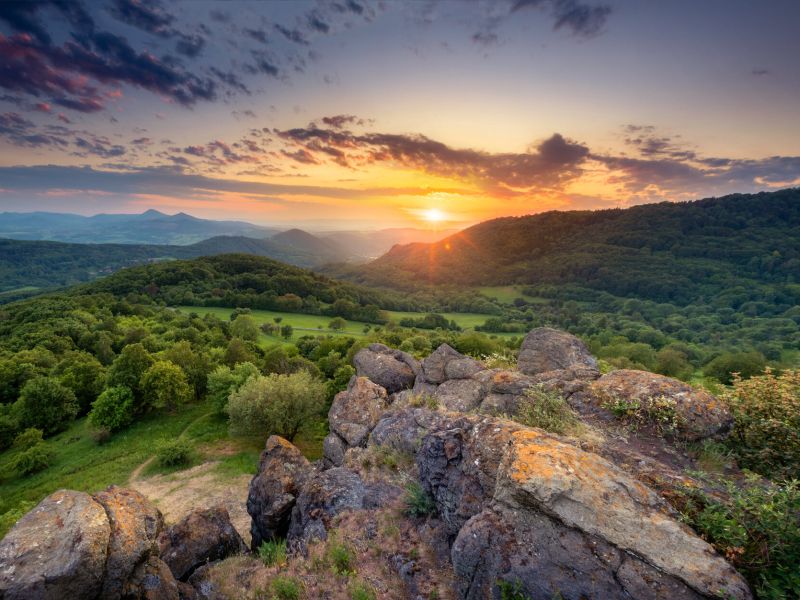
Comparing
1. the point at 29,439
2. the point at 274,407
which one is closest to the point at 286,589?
the point at 274,407

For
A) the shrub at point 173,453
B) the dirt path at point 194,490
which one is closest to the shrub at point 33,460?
the dirt path at point 194,490

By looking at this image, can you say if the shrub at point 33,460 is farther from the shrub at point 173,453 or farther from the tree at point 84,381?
the tree at point 84,381

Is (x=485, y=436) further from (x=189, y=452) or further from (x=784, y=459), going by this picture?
(x=189, y=452)

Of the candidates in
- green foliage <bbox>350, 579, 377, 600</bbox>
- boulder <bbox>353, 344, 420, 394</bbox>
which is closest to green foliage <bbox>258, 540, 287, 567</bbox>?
green foliage <bbox>350, 579, 377, 600</bbox>

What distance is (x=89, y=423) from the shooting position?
41250 millimetres

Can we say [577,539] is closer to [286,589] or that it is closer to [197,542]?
[286,589]

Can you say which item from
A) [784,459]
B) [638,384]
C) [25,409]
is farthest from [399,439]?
[25,409]

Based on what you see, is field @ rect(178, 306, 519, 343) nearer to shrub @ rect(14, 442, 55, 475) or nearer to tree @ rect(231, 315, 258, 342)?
tree @ rect(231, 315, 258, 342)

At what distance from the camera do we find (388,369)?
91.9ft

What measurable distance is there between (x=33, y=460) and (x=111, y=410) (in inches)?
286

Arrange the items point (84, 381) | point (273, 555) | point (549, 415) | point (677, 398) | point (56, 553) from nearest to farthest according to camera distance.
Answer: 1. point (56, 553)
2. point (677, 398)
3. point (549, 415)
4. point (273, 555)
5. point (84, 381)

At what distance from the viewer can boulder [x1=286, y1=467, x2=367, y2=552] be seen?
525 inches

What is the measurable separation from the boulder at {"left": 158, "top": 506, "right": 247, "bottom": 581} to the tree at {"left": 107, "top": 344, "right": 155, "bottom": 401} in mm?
36391

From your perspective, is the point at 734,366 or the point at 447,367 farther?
the point at 734,366
